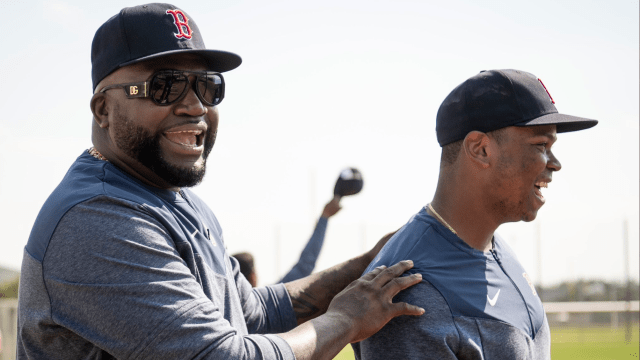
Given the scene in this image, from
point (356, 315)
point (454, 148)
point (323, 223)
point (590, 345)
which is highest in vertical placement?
point (454, 148)

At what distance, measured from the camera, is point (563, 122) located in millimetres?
2764

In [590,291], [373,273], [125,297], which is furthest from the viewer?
[590,291]

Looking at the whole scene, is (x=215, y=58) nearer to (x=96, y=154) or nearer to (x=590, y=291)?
(x=96, y=154)

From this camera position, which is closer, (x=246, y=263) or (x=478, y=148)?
(x=478, y=148)

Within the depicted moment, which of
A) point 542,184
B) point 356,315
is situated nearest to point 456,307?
point 356,315

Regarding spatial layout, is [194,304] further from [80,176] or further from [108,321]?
[80,176]

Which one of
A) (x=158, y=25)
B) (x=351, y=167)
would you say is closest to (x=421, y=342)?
(x=158, y=25)

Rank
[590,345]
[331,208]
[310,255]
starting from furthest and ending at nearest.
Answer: [590,345]
[331,208]
[310,255]

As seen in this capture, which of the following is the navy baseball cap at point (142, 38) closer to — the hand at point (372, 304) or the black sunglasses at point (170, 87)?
the black sunglasses at point (170, 87)

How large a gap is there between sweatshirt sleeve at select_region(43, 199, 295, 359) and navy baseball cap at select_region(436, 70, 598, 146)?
1.36 meters

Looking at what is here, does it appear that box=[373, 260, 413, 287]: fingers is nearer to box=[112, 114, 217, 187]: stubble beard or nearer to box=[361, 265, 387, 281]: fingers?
box=[361, 265, 387, 281]: fingers

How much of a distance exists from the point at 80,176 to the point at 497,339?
1.76m

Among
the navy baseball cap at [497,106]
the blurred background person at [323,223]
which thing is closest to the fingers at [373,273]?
the navy baseball cap at [497,106]

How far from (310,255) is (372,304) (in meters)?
2.71
